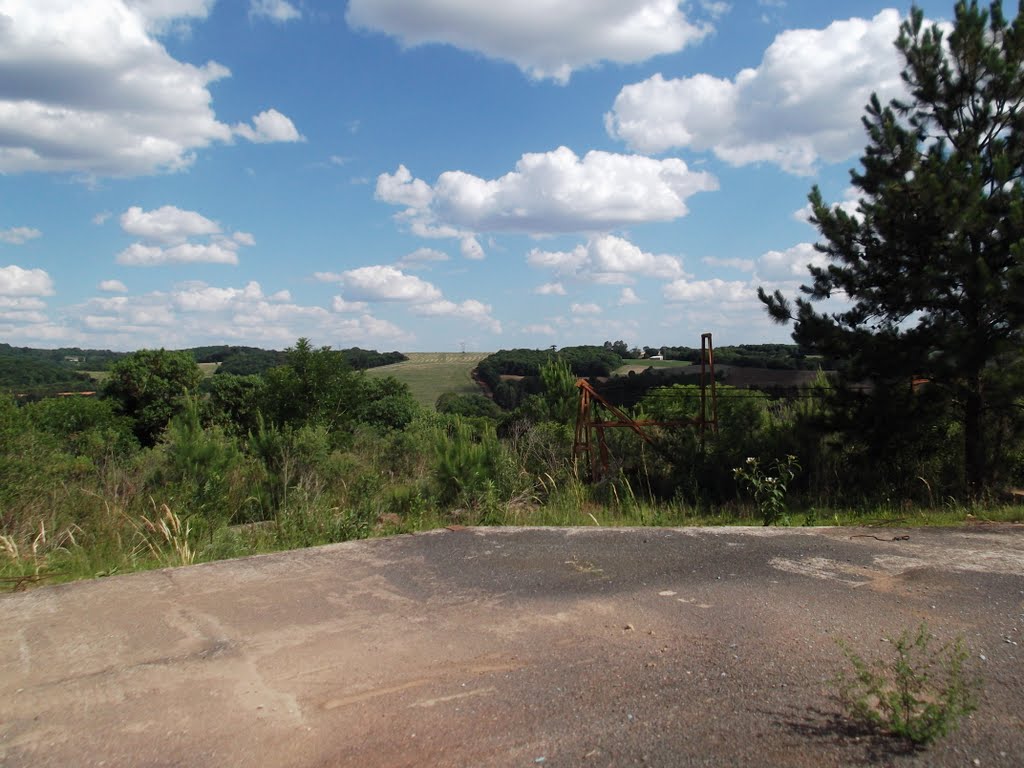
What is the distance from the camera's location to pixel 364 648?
13.4 feet

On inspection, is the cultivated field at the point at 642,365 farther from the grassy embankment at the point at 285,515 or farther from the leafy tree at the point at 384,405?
the leafy tree at the point at 384,405

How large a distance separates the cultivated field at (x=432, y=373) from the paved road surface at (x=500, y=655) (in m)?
30.8

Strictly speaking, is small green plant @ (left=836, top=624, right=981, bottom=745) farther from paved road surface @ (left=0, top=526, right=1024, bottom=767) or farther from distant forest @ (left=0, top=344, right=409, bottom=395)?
distant forest @ (left=0, top=344, right=409, bottom=395)

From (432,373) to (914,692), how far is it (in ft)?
197

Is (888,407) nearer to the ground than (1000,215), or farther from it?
nearer to the ground

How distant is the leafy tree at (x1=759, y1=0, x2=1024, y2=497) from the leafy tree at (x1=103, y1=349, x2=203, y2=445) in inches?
1047

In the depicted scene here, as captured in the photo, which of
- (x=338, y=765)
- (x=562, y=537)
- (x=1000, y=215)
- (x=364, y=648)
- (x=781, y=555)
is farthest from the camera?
(x=1000, y=215)

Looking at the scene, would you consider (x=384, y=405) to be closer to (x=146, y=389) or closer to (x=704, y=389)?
(x=146, y=389)

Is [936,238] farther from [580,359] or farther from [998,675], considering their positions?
[580,359]

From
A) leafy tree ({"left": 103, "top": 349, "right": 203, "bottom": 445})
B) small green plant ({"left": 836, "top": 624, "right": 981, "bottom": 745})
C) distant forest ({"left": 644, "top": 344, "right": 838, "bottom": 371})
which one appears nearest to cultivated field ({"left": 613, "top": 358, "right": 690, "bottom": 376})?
distant forest ({"left": 644, "top": 344, "right": 838, "bottom": 371})

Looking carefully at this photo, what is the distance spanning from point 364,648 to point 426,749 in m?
1.10

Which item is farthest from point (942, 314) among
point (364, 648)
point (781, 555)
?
point (364, 648)

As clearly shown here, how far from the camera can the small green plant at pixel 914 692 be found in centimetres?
306

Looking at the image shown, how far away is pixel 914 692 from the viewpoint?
11.0 ft
